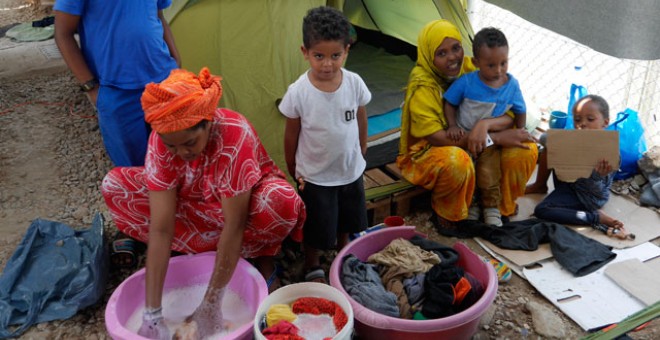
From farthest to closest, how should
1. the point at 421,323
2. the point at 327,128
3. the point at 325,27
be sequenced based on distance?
1. the point at 327,128
2. the point at 325,27
3. the point at 421,323

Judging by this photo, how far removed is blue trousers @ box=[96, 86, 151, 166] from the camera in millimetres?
2307

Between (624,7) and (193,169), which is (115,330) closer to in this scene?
(193,169)

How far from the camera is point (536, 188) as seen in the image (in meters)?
2.96

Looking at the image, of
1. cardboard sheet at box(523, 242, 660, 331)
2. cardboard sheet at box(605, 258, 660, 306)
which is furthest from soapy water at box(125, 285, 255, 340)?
cardboard sheet at box(605, 258, 660, 306)

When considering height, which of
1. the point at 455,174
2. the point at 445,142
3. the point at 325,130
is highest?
the point at 325,130

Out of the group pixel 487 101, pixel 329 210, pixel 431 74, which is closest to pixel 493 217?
pixel 487 101

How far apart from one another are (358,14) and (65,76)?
8.30 ft

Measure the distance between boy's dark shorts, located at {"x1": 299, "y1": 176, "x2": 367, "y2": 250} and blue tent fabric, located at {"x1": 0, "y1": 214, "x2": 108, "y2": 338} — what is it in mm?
868

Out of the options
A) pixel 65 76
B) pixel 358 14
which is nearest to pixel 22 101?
pixel 65 76

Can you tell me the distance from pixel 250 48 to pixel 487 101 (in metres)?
1.24

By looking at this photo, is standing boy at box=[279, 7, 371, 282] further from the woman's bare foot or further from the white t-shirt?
the woman's bare foot

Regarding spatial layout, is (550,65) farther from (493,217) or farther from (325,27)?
(325,27)

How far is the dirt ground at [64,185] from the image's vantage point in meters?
2.11

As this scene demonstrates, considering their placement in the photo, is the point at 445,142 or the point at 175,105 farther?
the point at 445,142
